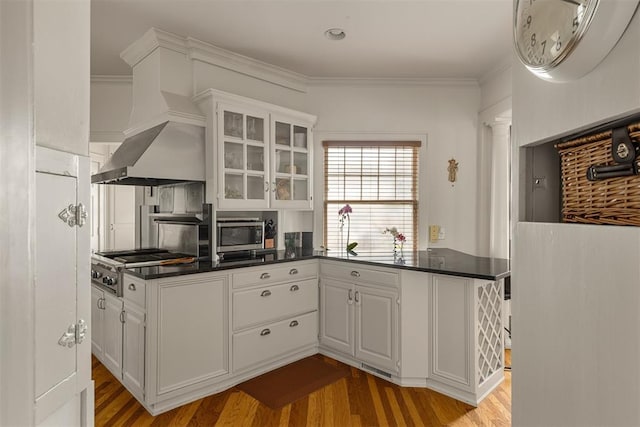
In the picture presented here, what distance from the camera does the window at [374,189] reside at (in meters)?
3.98

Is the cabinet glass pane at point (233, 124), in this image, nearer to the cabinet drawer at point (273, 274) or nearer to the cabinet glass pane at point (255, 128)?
the cabinet glass pane at point (255, 128)

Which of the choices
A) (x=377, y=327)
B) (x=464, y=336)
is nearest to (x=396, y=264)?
(x=377, y=327)

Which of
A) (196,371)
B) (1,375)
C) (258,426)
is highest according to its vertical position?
(1,375)

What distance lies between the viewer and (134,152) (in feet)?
9.41

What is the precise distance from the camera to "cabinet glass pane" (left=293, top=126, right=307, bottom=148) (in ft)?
12.0

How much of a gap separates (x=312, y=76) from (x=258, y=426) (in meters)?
3.12

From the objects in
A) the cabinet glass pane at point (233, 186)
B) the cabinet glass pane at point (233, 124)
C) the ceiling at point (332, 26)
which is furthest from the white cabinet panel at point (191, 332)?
the ceiling at point (332, 26)

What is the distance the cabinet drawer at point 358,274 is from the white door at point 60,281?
80.6 inches

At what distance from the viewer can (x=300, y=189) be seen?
147 inches

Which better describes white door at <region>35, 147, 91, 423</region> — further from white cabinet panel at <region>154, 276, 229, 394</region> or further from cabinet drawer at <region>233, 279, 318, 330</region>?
cabinet drawer at <region>233, 279, 318, 330</region>

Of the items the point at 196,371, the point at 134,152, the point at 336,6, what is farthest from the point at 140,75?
the point at 196,371

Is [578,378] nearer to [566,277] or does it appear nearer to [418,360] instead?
[566,277]

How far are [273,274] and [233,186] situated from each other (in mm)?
786

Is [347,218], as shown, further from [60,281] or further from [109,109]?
[60,281]
